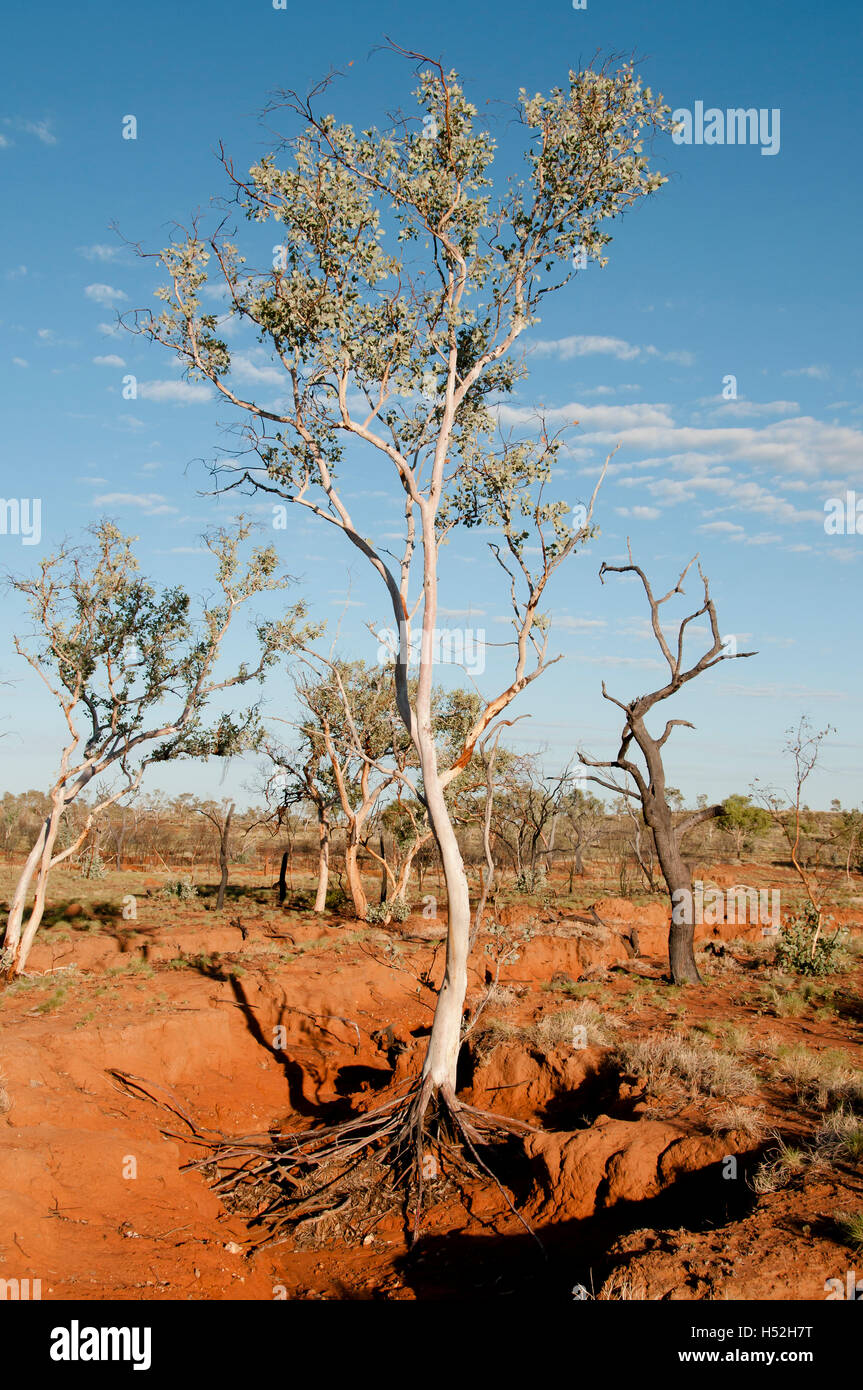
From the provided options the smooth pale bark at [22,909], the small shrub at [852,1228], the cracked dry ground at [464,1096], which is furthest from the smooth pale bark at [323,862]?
the small shrub at [852,1228]

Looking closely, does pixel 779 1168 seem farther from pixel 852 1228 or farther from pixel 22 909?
pixel 22 909

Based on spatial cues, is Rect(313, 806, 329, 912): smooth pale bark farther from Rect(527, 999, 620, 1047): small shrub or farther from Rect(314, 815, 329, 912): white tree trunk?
Rect(527, 999, 620, 1047): small shrub

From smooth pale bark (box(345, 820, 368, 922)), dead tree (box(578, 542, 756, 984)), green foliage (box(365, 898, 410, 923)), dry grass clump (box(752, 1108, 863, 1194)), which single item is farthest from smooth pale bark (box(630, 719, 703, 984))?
smooth pale bark (box(345, 820, 368, 922))

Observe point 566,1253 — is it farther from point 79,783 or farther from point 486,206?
point 79,783

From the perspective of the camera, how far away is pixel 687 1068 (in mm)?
9055

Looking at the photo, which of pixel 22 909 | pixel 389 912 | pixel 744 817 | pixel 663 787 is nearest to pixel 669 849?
pixel 663 787

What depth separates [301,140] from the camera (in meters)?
8.46

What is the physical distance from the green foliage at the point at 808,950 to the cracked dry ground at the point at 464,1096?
0.39m

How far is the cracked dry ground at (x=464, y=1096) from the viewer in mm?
6223

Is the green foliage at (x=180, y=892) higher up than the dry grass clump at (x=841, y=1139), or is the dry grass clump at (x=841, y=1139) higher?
the dry grass clump at (x=841, y=1139)

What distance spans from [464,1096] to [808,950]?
8797 mm

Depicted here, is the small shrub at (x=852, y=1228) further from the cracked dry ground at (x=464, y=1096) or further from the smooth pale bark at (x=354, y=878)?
the smooth pale bark at (x=354, y=878)
